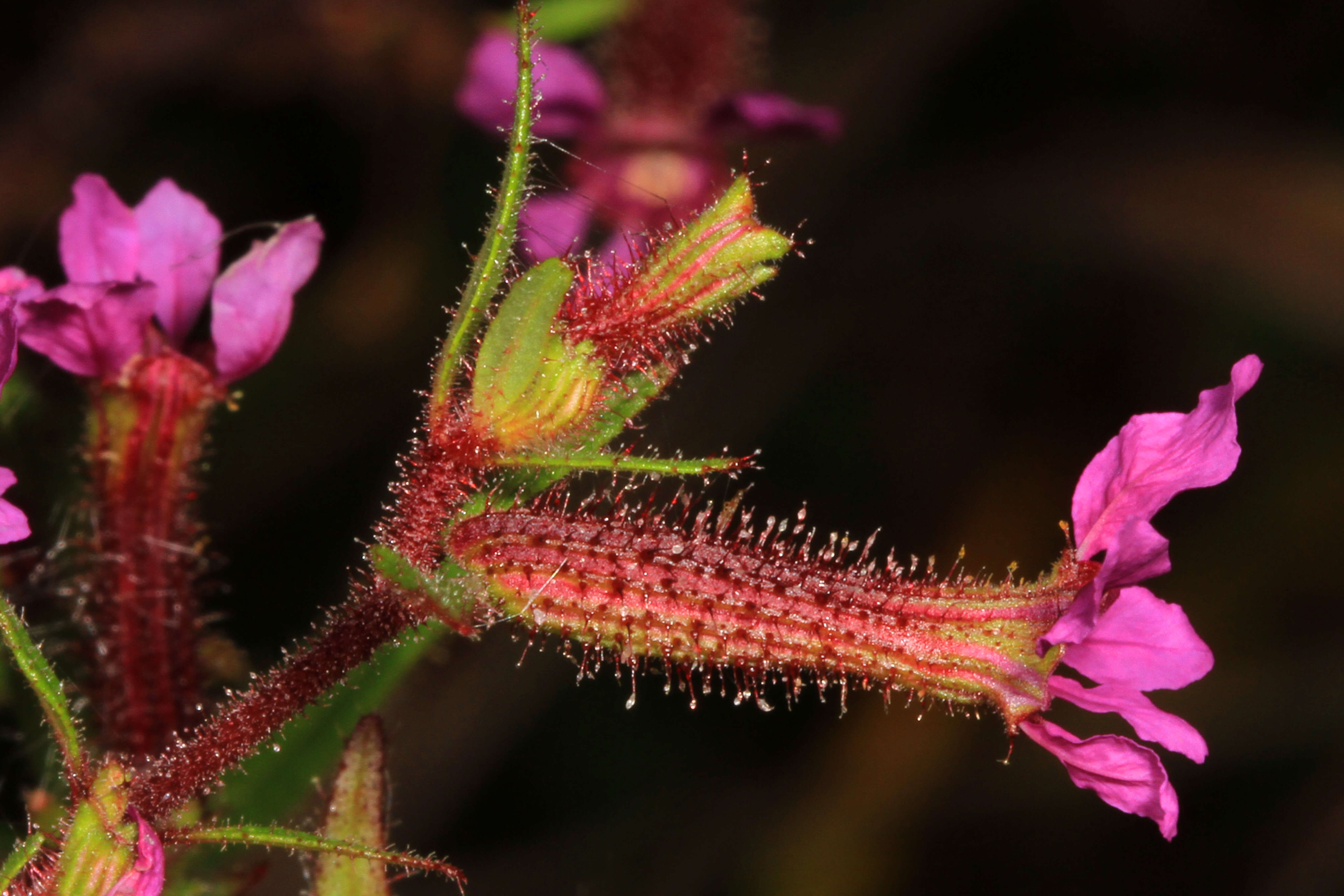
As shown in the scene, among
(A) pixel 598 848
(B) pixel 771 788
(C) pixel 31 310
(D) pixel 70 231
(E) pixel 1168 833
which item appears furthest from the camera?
(B) pixel 771 788

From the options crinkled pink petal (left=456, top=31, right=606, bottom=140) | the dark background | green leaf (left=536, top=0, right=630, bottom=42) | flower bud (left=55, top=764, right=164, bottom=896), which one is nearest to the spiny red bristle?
flower bud (left=55, top=764, right=164, bottom=896)

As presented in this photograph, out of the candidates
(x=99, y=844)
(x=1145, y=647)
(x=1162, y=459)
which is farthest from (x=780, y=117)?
(x=99, y=844)

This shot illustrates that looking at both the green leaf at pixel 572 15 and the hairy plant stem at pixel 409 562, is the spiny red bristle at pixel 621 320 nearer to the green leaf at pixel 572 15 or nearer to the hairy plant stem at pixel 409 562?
the hairy plant stem at pixel 409 562

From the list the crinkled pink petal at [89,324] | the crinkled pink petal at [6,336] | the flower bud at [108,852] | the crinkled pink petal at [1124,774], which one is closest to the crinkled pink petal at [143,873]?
the flower bud at [108,852]

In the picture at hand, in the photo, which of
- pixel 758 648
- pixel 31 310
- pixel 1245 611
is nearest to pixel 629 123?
pixel 31 310

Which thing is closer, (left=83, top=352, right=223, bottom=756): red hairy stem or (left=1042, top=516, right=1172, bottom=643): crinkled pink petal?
(left=1042, top=516, right=1172, bottom=643): crinkled pink petal

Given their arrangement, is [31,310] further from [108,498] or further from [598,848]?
[598,848]

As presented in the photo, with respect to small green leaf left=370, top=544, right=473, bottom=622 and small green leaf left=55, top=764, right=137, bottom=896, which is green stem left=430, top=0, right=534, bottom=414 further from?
small green leaf left=55, top=764, right=137, bottom=896
